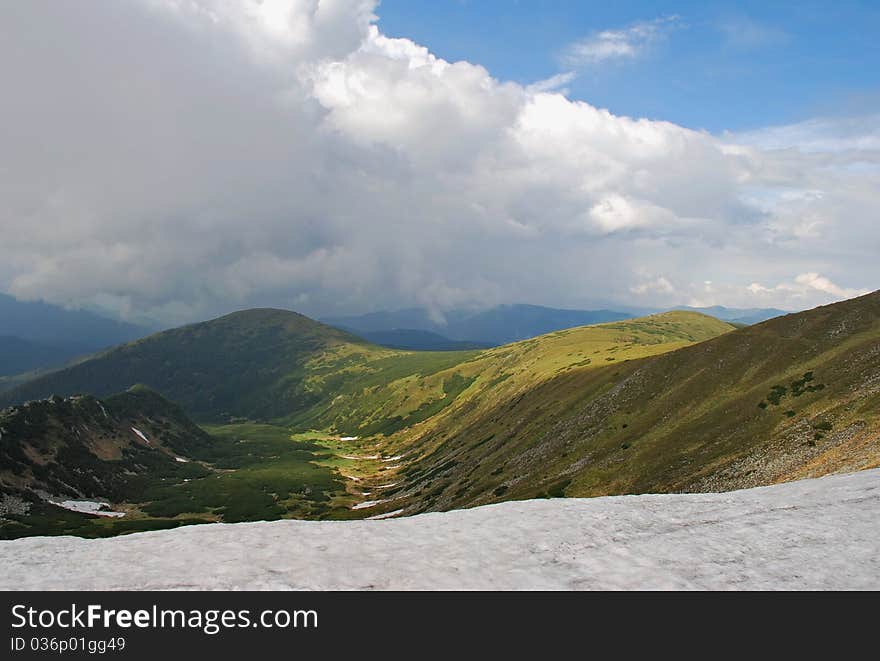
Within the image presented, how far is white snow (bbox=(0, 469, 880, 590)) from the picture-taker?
998 cm

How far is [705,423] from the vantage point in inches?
2544

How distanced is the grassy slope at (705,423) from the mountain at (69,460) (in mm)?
78988

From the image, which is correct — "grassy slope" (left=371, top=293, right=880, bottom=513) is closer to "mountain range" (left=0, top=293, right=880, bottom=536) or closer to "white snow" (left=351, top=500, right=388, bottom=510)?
"mountain range" (left=0, top=293, right=880, bottom=536)

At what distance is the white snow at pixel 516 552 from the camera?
32.8 feet

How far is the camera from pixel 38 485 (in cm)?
11494

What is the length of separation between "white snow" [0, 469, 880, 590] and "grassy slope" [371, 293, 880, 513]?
2828 cm

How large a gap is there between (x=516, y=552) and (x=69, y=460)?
6510 inches

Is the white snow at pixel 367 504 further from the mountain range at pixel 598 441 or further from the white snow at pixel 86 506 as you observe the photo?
the white snow at pixel 86 506
